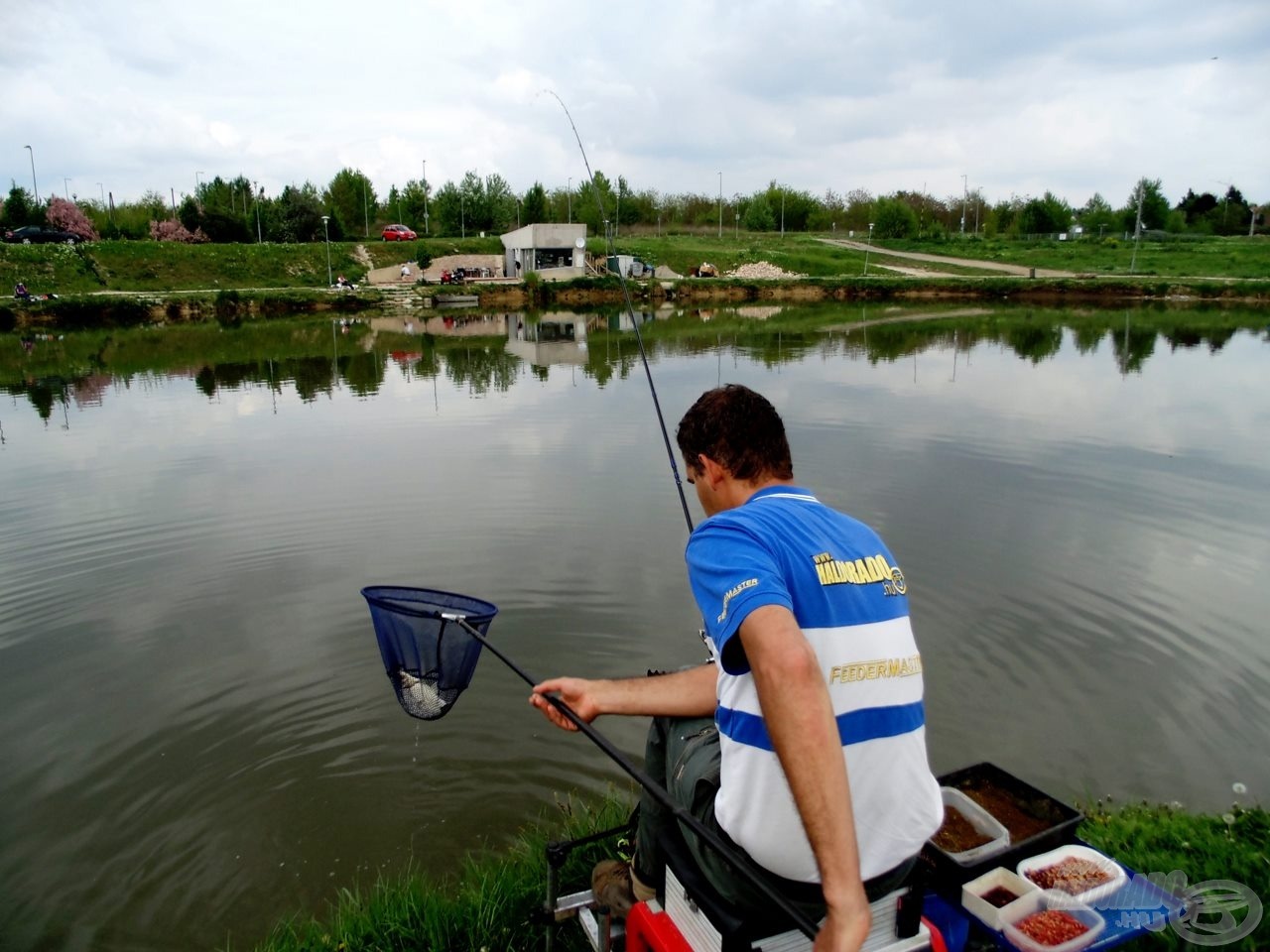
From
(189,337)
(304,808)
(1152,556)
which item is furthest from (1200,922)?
(189,337)

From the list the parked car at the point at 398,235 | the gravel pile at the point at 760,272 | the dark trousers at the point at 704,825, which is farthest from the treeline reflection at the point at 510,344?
the parked car at the point at 398,235

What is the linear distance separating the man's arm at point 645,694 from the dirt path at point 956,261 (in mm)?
62453

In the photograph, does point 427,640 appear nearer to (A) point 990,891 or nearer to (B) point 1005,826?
(A) point 990,891

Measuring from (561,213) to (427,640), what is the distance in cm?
9615

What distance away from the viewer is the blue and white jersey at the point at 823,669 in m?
1.82

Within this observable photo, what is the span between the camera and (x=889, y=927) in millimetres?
2154

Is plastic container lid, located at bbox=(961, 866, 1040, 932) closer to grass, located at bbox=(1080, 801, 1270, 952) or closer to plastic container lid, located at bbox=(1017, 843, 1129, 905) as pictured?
plastic container lid, located at bbox=(1017, 843, 1129, 905)

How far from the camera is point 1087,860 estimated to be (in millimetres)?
2986

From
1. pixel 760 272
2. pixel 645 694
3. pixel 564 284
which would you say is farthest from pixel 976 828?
pixel 760 272

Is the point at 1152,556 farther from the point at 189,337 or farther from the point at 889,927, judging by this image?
the point at 189,337

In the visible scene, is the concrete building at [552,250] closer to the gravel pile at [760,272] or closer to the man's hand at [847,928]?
the gravel pile at [760,272]

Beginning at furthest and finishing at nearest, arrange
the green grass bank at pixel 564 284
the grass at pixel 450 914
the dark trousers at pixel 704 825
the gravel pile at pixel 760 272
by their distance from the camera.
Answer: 1. the gravel pile at pixel 760 272
2. the green grass bank at pixel 564 284
3. the grass at pixel 450 914
4. the dark trousers at pixel 704 825

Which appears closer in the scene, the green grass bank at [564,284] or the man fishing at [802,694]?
the man fishing at [802,694]

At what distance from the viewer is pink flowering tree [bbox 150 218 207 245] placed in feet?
199
